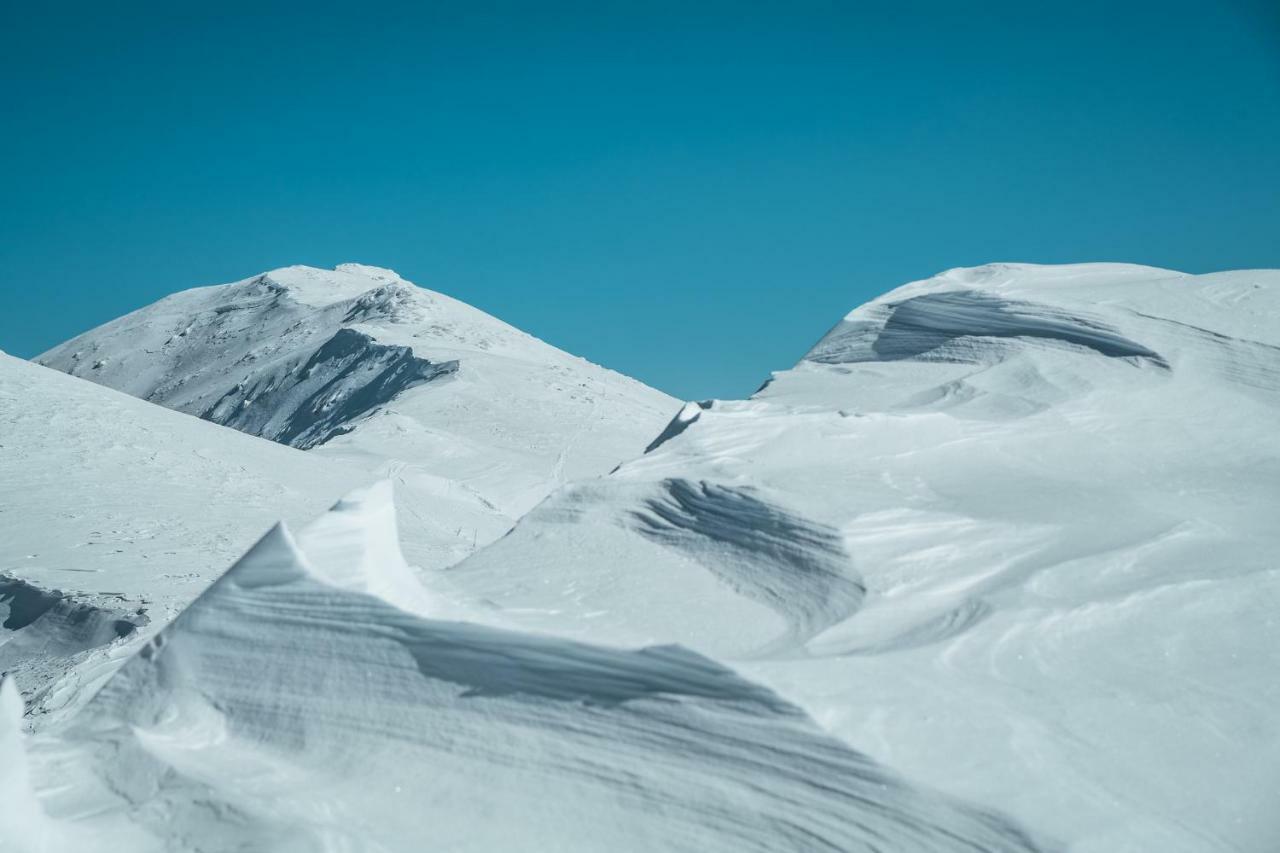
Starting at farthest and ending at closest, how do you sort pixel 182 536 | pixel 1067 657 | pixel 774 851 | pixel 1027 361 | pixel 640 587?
pixel 182 536
pixel 1027 361
pixel 640 587
pixel 1067 657
pixel 774 851

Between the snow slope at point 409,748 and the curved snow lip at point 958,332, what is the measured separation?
435cm

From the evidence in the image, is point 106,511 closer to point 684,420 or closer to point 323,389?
point 684,420

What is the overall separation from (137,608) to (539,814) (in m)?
4.08

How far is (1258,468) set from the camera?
4.37 m

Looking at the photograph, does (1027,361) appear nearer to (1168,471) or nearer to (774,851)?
(1168,471)

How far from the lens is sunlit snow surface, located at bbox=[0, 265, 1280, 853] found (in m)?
2.08

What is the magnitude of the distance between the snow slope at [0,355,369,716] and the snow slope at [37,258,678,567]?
128 centimetres

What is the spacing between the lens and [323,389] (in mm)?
19453

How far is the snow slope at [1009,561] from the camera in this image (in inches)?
88.2

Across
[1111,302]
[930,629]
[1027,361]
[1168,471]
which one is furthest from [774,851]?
[1111,302]

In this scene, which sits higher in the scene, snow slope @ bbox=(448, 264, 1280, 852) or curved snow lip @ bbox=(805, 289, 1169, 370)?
curved snow lip @ bbox=(805, 289, 1169, 370)

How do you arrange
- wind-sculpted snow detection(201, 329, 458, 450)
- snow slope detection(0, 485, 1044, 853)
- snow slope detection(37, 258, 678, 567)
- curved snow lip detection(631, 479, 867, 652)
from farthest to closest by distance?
1. wind-sculpted snow detection(201, 329, 458, 450)
2. snow slope detection(37, 258, 678, 567)
3. curved snow lip detection(631, 479, 867, 652)
4. snow slope detection(0, 485, 1044, 853)

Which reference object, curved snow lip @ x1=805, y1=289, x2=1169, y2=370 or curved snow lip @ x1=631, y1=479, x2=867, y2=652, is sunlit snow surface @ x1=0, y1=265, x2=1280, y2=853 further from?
curved snow lip @ x1=805, y1=289, x2=1169, y2=370

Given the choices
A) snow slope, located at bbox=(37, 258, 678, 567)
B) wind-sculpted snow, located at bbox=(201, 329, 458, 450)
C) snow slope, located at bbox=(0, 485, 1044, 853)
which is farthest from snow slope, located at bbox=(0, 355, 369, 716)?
wind-sculpted snow, located at bbox=(201, 329, 458, 450)
